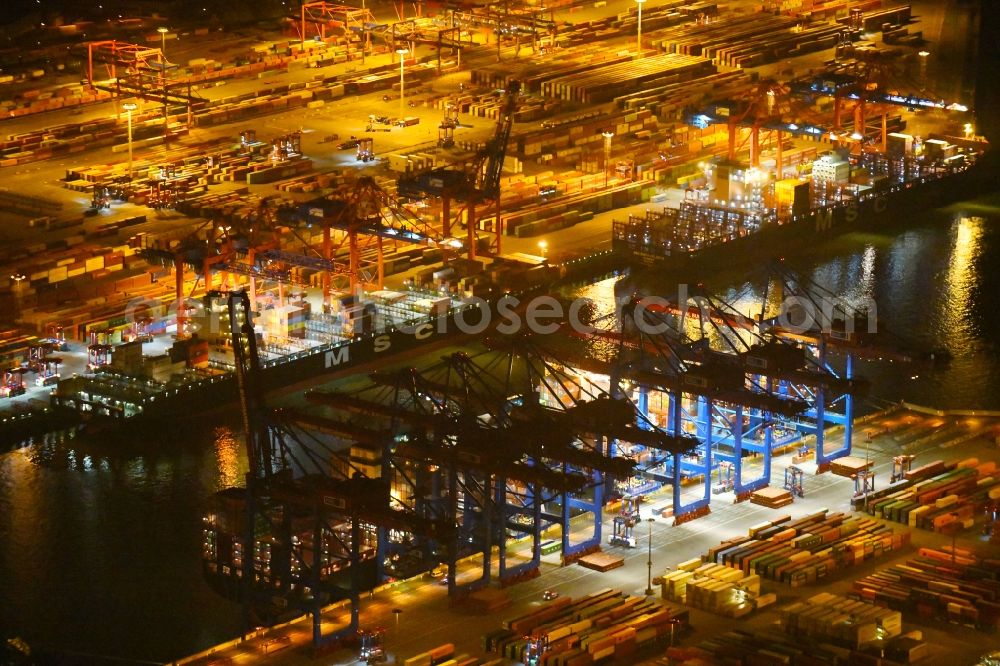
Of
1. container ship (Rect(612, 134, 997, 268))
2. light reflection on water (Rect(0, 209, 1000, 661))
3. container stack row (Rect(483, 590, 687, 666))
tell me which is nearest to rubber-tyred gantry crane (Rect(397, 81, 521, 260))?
light reflection on water (Rect(0, 209, 1000, 661))

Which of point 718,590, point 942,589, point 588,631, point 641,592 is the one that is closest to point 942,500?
point 942,589

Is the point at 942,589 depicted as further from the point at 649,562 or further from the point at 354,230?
the point at 354,230

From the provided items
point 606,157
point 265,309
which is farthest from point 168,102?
point 265,309

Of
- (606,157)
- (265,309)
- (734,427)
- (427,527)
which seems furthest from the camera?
(606,157)

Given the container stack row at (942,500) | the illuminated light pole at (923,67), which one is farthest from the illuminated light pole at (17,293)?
the illuminated light pole at (923,67)

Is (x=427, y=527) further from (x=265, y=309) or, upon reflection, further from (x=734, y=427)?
(x=265, y=309)

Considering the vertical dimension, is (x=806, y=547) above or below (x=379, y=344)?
above
